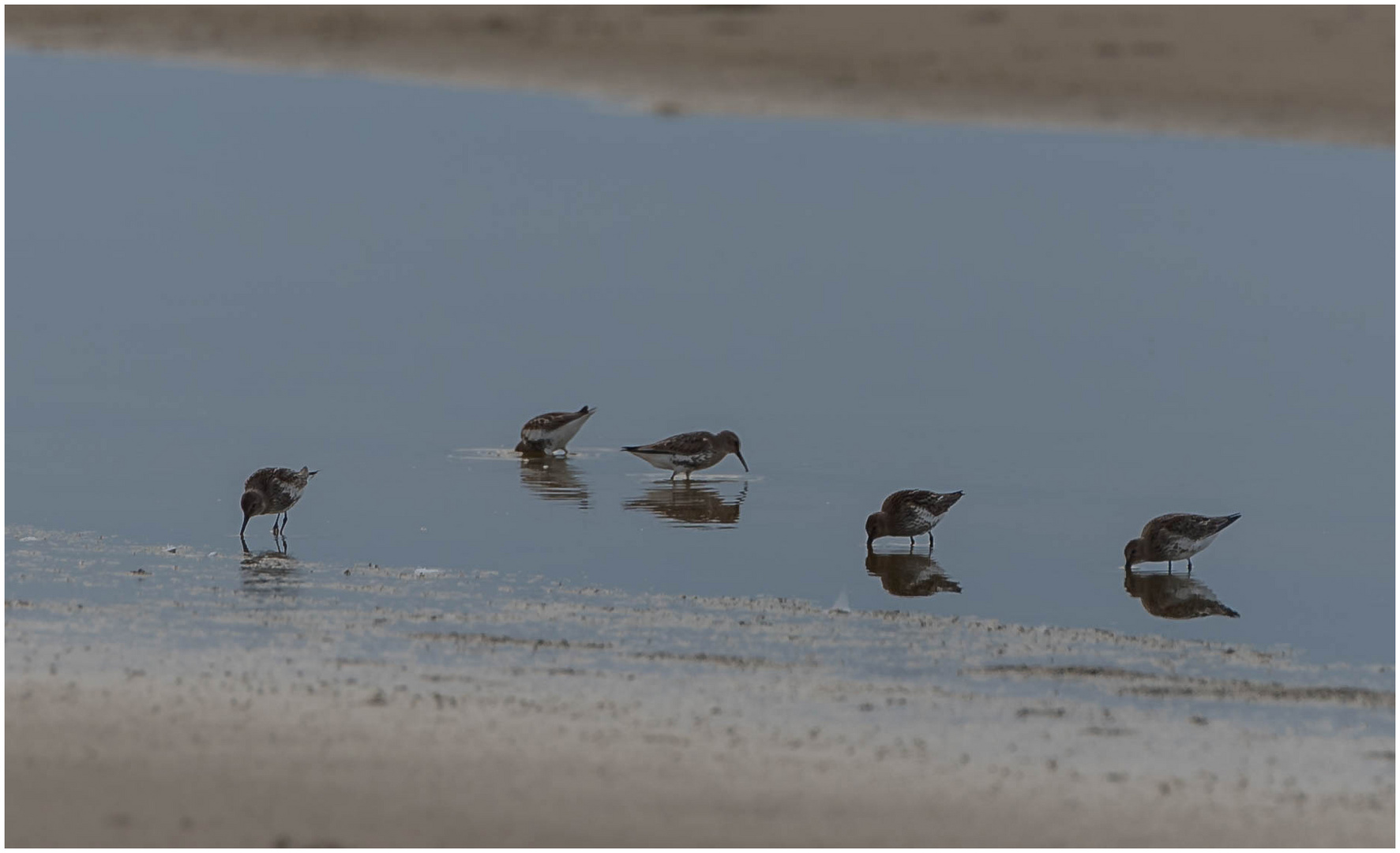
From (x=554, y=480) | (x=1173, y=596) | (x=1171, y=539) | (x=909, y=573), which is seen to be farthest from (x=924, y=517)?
(x=554, y=480)

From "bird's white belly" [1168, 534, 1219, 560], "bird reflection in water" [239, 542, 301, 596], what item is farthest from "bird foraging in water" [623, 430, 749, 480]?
"bird's white belly" [1168, 534, 1219, 560]

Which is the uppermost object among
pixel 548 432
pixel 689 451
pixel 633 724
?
pixel 548 432

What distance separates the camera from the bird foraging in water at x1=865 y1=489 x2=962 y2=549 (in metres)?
10.1

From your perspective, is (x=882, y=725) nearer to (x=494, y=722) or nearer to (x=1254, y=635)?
(x=494, y=722)

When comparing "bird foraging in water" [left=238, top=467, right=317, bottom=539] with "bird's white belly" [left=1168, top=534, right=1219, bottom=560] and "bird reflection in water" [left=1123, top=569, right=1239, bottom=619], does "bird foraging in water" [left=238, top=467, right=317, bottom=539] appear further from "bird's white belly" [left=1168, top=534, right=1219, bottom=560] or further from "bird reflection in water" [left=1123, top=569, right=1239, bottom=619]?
"bird's white belly" [left=1168, top=534, right=1219, bottom=560]

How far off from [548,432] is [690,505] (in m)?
2.03

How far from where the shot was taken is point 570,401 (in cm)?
1438

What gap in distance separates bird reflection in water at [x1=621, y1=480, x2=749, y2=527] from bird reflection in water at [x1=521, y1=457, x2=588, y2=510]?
377 mm

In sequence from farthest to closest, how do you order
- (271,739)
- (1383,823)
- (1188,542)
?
(1188,542)
(271,739)
(1383,823)

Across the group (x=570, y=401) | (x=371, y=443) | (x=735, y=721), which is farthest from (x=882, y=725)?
(x=570, y=401)

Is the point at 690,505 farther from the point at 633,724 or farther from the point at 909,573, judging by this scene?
the point at 633,724

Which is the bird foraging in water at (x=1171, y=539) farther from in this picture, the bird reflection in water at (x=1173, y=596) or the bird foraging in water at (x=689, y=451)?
the bird foraging in water at (x=689, y=451)

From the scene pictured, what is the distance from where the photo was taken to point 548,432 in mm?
13039

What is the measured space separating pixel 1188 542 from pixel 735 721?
457cm
